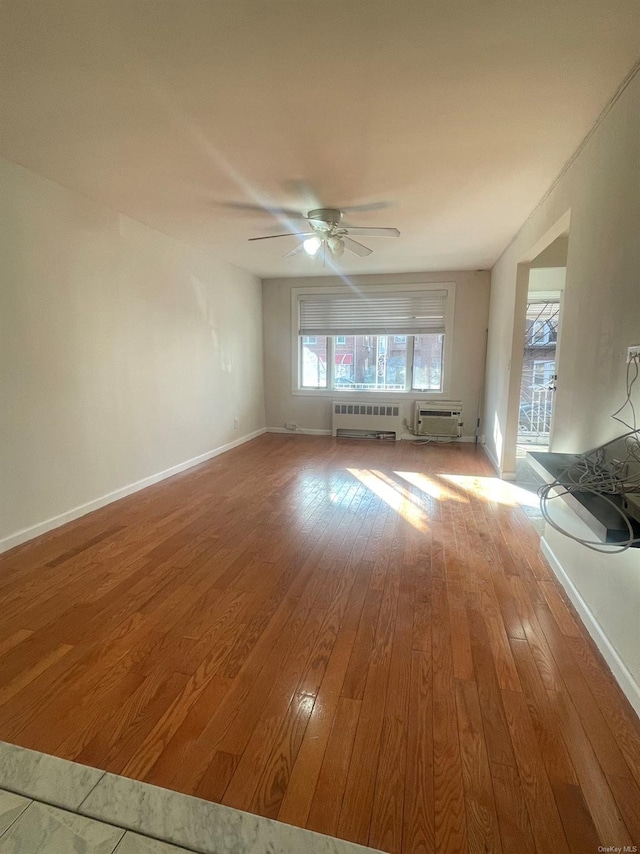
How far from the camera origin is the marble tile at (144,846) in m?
1.10

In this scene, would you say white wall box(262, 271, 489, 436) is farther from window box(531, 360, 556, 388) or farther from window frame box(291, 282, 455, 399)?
window box(531, 360, 556, 388)

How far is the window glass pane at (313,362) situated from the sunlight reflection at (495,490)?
2.80 m

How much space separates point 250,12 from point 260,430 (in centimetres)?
539

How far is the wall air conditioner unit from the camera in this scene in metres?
5.88

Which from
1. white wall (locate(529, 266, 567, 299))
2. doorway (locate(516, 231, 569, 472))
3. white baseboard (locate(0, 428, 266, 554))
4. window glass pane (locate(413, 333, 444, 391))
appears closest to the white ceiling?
white baseboard (locate(0, 428, 266, 554))

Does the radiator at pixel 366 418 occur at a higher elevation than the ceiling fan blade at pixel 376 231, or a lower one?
lower

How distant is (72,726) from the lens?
4.70 ft

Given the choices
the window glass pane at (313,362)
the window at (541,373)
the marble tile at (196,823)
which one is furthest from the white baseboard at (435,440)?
the marble tile at (196,823)

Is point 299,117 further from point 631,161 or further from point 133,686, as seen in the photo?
point 133,686

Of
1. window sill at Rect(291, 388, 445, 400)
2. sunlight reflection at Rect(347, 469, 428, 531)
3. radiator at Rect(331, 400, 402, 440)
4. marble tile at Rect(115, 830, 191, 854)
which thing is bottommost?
marble tile at Rect(115, 830, 191, 854)

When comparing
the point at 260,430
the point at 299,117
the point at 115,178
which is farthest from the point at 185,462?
the point at 299,117

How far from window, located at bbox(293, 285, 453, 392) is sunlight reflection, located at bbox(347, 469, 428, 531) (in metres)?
2.21

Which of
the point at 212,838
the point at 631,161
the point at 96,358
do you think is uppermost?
the point at 631,161

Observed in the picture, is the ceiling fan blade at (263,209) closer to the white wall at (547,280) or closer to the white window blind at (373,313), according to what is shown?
the white window blind at (373,313)
